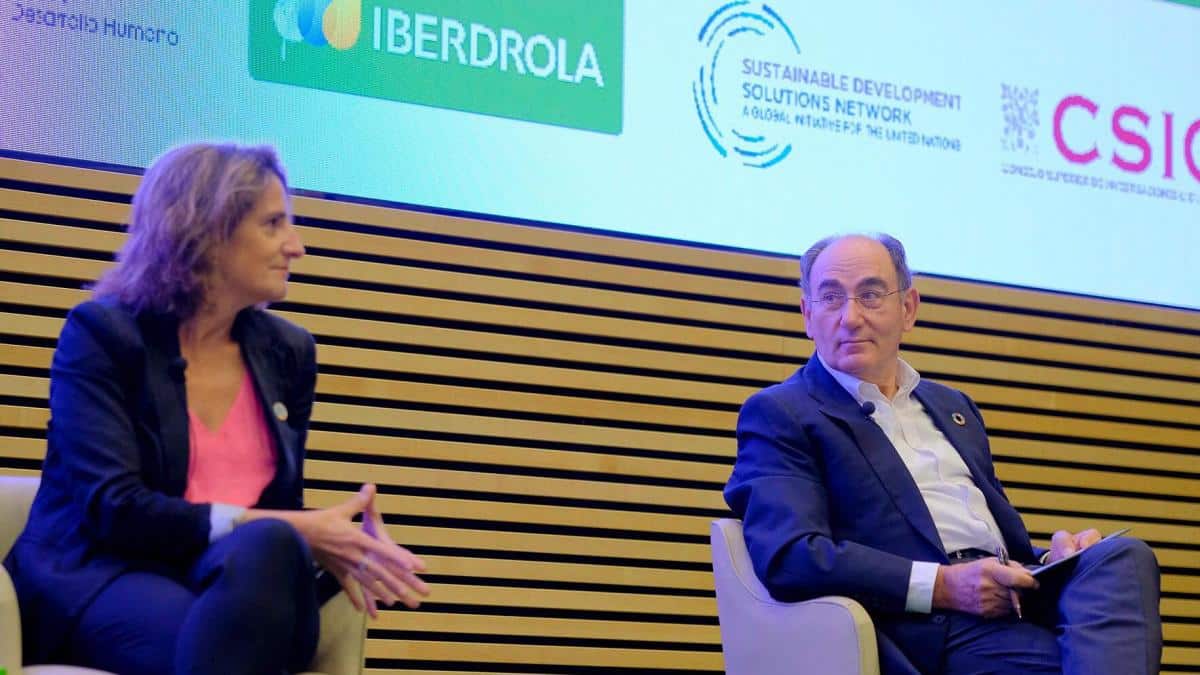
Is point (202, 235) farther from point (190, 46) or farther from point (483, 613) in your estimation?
point (483, 613)

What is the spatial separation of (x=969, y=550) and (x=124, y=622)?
1792 millimetres

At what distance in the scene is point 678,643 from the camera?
4.66 metres

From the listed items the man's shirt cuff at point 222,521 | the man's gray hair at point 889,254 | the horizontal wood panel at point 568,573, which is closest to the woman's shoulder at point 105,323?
the man's shirt cuff at point 222,521

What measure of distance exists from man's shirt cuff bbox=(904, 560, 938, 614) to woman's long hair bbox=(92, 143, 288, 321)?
1469mm

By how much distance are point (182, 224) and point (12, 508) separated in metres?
0.63

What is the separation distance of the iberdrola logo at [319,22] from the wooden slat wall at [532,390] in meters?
0.50

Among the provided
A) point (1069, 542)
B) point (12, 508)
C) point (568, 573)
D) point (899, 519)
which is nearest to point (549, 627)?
point (568, 573)

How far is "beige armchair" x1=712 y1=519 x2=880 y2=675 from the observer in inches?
102

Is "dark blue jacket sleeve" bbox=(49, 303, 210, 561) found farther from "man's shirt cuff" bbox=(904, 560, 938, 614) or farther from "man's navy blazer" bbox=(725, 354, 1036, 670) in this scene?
"man's shirt cuff" bbox=(904, 560, 938, 614)

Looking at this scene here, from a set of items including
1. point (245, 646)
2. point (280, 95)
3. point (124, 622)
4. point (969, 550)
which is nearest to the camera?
point (245, 646)

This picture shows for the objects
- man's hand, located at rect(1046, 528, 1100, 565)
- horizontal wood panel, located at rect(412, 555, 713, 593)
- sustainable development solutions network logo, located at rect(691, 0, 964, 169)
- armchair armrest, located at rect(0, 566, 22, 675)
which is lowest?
horizontal wood panel, located at rect(412, 555, 713, 593)

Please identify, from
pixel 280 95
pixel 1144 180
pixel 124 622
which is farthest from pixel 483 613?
pixel 1144 180

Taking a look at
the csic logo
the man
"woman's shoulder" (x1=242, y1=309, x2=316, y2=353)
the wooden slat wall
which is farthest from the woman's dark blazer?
the csic logo

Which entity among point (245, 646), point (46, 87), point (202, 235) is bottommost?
point (245, 646)
